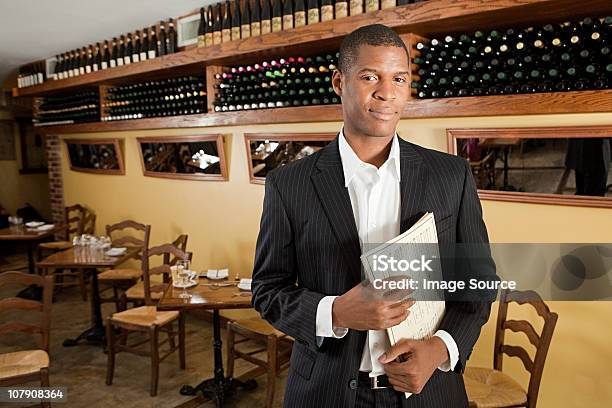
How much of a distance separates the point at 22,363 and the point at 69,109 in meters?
4.30

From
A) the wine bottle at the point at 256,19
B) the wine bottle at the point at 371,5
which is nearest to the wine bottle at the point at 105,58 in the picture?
the wine bottle at the point at 256,19

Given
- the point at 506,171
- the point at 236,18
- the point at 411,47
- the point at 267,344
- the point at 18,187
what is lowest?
the point at 267,344

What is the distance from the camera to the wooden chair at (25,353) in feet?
9.42

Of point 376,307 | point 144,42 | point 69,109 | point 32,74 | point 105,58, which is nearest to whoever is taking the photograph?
point 376,307

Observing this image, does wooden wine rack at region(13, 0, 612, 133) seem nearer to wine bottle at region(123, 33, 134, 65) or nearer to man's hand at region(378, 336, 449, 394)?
wine bottle at region(123, 33, 134, 65)

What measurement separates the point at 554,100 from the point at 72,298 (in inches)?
217

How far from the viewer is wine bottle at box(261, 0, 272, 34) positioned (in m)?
3.58

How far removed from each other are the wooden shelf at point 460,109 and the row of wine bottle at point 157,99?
8.5 inches

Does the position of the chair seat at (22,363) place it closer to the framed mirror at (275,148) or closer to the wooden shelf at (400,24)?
the framed mirror at (275,148)

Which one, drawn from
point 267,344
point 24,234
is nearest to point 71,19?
point 24,234

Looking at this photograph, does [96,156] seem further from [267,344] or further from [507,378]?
[507,378]

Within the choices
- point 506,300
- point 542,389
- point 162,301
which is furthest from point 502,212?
point 162,301

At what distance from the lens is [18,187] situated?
8875mm

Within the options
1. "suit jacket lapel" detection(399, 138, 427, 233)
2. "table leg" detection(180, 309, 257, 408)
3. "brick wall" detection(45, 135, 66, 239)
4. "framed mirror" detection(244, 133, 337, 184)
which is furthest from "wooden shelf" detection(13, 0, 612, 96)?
"brick wall" detection(45, 135, 66, 239)
